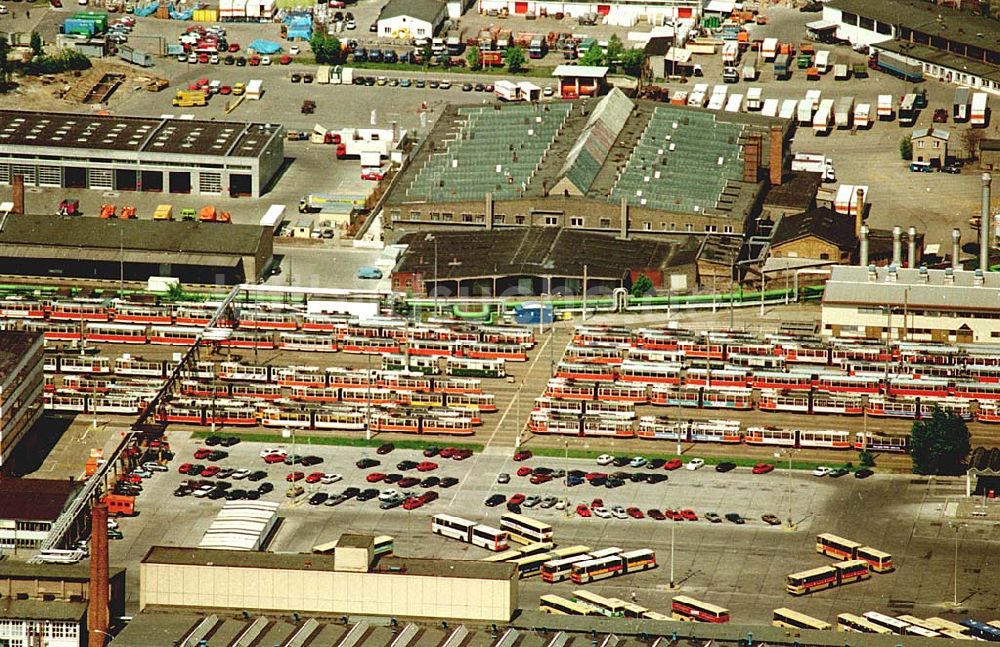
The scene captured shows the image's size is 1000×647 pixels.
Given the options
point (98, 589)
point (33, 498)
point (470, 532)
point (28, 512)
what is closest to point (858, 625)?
point (470, 532)

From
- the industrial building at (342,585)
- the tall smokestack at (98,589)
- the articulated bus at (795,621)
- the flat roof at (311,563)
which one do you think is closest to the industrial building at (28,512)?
the flat roof at (311,563)

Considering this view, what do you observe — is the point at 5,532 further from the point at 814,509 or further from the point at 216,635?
the point at 814,509

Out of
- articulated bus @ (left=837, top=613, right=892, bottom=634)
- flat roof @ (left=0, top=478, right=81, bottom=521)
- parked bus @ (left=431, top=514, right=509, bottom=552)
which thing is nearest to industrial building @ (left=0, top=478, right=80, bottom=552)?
flat roof @ (left=0, top=478, right=81, bottom=521)

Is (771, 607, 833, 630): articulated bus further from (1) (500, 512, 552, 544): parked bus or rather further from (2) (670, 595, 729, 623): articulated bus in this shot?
(1) (500, 512, 552, 544): parked bus

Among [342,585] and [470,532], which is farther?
[470,532]

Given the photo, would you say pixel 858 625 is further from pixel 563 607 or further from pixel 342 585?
pixel 342 585

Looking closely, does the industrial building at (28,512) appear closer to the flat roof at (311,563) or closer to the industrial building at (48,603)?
the industrial building at (48,603)

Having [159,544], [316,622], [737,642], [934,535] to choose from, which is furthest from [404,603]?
[934,535]

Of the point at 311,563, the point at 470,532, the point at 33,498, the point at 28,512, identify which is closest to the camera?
the point at 311,563
